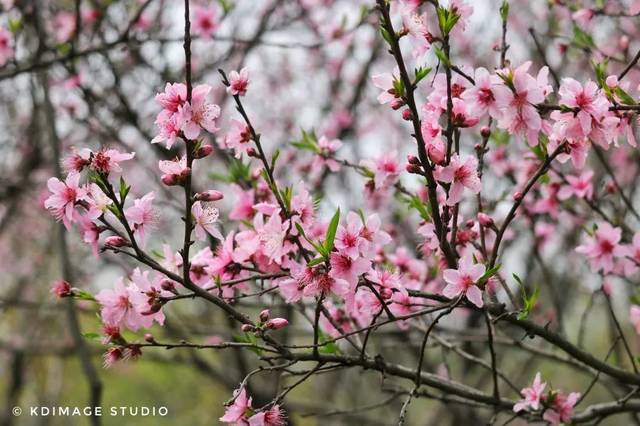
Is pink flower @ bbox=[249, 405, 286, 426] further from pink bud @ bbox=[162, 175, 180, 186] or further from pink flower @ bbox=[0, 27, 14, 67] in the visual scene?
pink flower @ bbox=[0, 27, 14, 67]

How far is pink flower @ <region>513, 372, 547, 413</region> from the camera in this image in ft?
7.85

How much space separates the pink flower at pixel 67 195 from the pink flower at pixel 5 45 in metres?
2.52

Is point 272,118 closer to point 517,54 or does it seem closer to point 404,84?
point 517,54

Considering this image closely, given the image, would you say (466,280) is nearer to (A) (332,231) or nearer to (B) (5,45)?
(A) (332,231)

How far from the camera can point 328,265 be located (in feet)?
6.24

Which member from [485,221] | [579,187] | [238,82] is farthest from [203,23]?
[485,221]

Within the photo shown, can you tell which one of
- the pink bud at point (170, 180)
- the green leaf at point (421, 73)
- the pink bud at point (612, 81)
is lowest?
the pink bud at point (170, 180)

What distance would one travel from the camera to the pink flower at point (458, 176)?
1.97 m

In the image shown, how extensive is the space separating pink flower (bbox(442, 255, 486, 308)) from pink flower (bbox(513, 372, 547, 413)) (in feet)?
2.15

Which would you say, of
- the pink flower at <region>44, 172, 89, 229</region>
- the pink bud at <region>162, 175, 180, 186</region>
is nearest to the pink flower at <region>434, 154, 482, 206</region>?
the pink bud at <region>162, 175, 180, 186</region>

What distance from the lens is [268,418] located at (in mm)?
2053

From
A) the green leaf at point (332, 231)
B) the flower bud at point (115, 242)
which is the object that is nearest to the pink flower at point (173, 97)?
the flower bud at point (115, 242)

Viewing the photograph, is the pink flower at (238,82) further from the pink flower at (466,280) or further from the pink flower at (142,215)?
the pink flower at (466,280)

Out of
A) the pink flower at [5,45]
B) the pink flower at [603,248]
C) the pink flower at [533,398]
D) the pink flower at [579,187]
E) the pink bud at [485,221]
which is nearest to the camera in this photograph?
the pink bud at [485,221]
